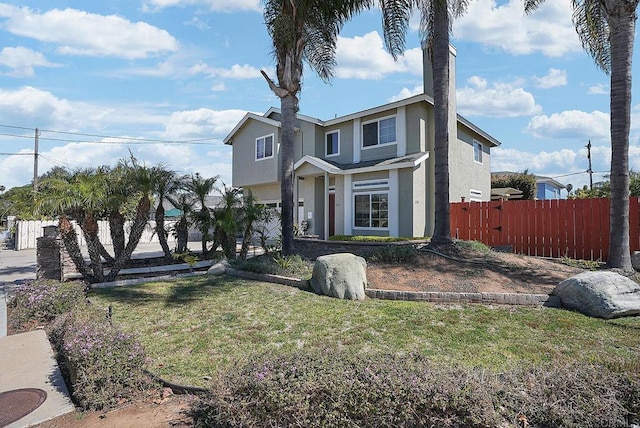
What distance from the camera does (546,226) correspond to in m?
14.4

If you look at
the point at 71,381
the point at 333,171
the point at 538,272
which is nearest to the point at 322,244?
the point at 333,171

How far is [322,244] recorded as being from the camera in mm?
16203

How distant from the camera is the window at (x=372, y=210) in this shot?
17.9 metres

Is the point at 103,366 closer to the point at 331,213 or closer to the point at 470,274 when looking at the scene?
the point at 470,274

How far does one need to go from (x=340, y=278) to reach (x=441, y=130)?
23.2ft

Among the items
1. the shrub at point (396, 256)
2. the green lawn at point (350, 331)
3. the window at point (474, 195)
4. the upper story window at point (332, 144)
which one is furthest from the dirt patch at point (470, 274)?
the upper story window at point (332, 144)

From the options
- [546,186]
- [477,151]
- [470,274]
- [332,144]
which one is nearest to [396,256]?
[470,274]

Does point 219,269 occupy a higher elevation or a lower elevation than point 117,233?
lower

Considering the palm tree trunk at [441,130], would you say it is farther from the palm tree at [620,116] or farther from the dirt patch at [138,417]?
the dirt patch at [138,417]

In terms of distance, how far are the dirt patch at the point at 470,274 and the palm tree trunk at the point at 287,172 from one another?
2901mm

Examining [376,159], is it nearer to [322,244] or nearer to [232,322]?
[322,244]

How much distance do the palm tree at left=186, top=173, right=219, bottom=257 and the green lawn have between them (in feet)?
17.2

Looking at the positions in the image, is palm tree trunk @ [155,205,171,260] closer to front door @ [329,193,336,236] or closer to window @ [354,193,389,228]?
window @ [354,193,389,228]

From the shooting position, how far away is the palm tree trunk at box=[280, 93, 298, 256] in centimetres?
1170
